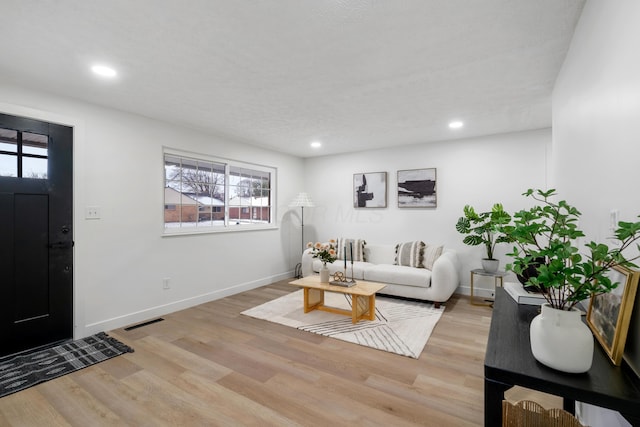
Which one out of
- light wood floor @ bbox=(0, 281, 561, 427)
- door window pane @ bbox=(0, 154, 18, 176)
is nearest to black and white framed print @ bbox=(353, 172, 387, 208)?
light wood floor @ bbox=(0, 281, 561, 427)

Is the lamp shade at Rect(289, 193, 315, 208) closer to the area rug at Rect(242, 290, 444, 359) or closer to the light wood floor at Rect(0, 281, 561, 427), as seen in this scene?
the area rug at Rect(242, 290, 444, 359)

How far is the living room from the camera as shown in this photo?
4.38ft

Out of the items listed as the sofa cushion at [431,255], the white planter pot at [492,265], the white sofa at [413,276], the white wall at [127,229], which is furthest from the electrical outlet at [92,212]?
the white planter pot at [492,265]

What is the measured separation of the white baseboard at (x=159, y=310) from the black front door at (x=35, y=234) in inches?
7.5

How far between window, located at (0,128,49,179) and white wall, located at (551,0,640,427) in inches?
158

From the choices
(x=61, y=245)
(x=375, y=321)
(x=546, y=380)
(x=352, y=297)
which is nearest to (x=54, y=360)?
(x=61, y=245)

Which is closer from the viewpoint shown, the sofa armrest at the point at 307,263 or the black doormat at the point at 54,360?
the black doormat at the point at 54,360

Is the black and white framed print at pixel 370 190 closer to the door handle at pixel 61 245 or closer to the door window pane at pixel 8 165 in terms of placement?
the door handle at pixel 61 245

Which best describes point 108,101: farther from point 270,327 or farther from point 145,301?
point 270,327

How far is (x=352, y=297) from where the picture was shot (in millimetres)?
3391

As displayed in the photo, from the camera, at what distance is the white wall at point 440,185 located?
4.21 m

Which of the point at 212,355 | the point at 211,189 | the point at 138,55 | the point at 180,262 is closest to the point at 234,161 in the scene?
the point at 211,189

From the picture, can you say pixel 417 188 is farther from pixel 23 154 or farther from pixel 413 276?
pixel 23 154

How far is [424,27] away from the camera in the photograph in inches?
73.0
